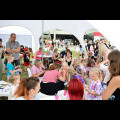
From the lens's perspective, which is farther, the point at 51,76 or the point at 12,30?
the point at 12,30

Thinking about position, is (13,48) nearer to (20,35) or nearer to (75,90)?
(75,90)

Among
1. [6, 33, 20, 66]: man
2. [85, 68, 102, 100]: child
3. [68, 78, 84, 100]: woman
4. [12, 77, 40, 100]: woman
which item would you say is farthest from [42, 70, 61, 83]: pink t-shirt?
[12, 77, 40, 100]: woman

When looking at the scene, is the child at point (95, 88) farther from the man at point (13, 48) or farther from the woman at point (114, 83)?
the man at point (13, 48)

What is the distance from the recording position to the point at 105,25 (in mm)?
4223

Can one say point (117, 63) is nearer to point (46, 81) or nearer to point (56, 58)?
point (46, 81)

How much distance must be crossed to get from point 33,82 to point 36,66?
2.61 m

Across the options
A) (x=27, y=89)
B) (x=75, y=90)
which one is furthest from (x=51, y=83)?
(x=27, y=89)

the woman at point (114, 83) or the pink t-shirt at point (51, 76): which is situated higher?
the woman at point (114, 83)

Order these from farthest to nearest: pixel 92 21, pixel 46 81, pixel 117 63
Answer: pixel 92 21
pixel 46 81
pixel 117 63

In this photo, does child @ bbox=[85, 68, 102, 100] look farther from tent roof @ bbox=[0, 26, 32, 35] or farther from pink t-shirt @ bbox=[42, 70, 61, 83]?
tent roof @ bbox=[0, 26, 32, 35]

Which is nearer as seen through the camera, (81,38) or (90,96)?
(90,96)

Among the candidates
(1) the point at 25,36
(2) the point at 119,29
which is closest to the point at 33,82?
(2) the point at 119,29

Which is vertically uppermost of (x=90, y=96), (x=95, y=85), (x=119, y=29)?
(x=119, y=29)

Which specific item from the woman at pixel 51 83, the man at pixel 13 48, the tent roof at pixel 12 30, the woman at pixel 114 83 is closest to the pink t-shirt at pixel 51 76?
the woman at pixel 51 83
